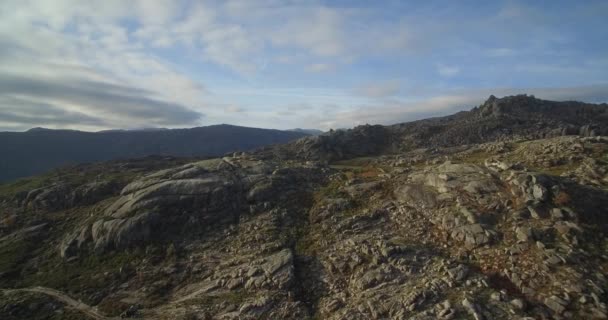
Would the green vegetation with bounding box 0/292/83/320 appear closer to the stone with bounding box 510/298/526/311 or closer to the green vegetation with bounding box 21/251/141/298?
the green vegetation with bounding box 21/251/141/298

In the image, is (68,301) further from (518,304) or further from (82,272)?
(518,304)

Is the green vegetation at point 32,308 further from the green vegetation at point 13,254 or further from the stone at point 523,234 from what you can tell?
the stone at point 523,234

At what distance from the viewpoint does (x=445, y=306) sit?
75.9 feet

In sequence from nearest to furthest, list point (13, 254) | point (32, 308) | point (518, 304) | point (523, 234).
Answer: point (518, 304) < point (523, 234) < point (32, 308) < point (13, 254)

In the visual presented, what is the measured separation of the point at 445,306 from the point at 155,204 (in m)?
30.1

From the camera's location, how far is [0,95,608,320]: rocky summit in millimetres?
24719

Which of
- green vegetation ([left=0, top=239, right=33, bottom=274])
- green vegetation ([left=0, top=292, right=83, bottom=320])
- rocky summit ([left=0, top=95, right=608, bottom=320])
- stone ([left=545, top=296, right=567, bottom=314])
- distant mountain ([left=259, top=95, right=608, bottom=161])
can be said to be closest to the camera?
stone ([left=545, top=296, right=567, bottom=314])

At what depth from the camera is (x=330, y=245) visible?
107 feet

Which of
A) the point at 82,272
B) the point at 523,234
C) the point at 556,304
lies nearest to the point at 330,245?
the point at 523,234

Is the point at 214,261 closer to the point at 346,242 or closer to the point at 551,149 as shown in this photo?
the point at 346,242

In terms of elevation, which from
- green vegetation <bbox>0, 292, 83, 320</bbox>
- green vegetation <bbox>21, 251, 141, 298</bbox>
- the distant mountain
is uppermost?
the distant mountain

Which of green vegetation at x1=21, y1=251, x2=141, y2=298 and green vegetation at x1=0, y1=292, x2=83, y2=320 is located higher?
green vegetation at x1=21, y1=251, x2=141, y2=298

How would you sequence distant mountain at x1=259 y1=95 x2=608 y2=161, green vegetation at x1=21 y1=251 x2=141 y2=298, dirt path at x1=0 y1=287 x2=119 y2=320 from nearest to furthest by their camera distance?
dirt path at x1=0 y1=287 x2=119 y2=320 < green vegetation at x1=21 y1=251 x2=141 y2=298 < distant mountain at x1=259 y1=95 x2=608 y2=161

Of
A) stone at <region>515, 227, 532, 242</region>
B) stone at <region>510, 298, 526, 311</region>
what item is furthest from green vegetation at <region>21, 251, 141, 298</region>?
stone at <region>515, 227, 532, 242</region>
